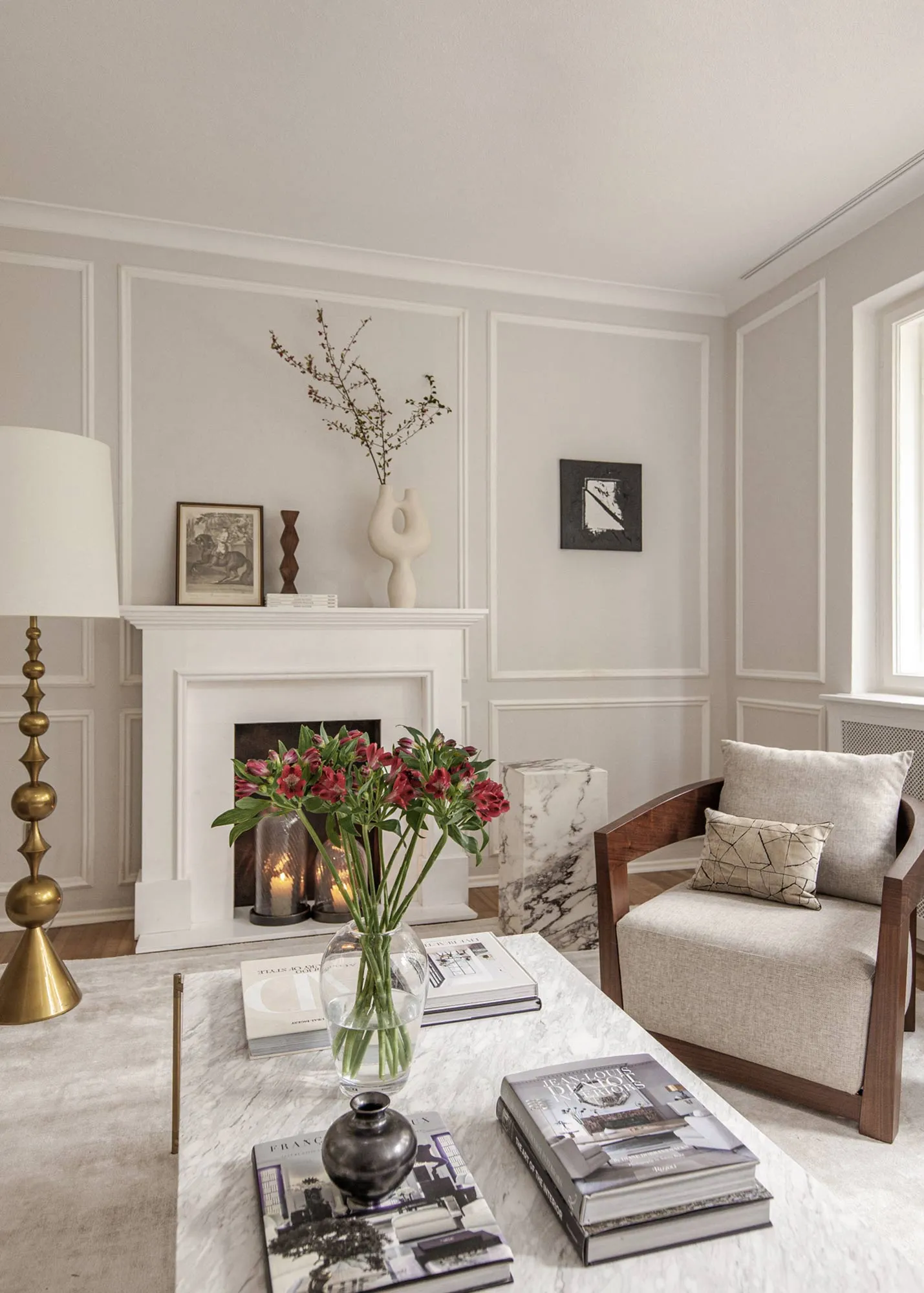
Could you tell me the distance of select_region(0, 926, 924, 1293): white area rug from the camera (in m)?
1.45

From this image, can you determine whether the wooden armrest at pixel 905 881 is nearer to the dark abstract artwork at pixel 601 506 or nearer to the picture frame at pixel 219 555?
the dark abstract artwork at pixel 601 506

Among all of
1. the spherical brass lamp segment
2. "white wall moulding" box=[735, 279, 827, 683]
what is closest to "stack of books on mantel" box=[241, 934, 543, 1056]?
the spherical brass lamp segment

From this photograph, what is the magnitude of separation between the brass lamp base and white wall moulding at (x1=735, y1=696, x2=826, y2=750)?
2.79m

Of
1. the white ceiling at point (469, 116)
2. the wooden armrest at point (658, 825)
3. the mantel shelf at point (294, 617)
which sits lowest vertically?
the wooden armrest at point (658, 825)

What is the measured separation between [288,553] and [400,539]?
44 cm

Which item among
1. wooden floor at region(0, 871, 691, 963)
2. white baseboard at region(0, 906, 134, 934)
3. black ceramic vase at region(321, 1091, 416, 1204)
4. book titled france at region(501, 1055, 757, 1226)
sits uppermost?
black ceramic vase at region(321, 1091, 416, 1204)

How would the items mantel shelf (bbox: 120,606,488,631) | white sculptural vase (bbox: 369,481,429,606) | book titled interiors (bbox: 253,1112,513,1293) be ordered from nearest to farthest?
1. book titled interiors (bbox: 253,1112,513,1293)
2. mantel shelf (bbox: 120,606,488,631)
3. white sculptural vase (bbox: 369,481,429,606)

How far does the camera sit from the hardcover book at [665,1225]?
935 millimetres

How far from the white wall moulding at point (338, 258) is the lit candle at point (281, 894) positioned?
2416mm

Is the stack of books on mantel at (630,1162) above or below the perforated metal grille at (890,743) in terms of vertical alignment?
below

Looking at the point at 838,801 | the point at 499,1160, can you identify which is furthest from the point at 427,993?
the point at 838,801

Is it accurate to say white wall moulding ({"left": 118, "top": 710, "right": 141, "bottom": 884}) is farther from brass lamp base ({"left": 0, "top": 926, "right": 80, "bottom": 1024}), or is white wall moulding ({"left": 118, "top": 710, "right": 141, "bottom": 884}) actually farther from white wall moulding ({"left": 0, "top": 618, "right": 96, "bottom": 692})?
brass lamp base ({"left": 0, "top": 926, "right": 80, "bottom": 1024})

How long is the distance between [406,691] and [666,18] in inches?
90.8

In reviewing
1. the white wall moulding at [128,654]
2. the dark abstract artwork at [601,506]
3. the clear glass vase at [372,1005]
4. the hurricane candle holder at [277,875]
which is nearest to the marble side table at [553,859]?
the hurricane candle holder at [277,875]
